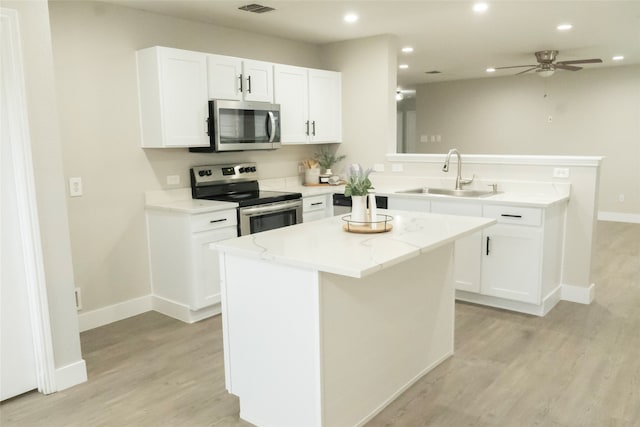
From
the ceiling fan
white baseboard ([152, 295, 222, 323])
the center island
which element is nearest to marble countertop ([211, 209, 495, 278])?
the center island

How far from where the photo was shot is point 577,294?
411cm

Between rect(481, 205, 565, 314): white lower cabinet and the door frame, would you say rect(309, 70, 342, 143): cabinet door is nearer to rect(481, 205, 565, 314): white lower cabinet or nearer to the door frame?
rect(481, 205, 565, 314): white lower cabinet

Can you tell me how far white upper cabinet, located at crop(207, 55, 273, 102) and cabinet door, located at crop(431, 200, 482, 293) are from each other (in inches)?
71.4

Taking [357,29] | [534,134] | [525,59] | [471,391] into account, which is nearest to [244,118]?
[357,29]

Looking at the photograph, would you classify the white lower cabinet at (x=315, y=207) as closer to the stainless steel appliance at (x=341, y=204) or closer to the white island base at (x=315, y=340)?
the stainless steel appliance at (x=341, y=204)

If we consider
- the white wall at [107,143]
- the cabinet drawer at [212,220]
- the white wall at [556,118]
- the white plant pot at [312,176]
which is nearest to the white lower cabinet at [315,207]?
the white plant pot at [312,176]

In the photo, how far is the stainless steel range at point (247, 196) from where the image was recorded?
13.1ft

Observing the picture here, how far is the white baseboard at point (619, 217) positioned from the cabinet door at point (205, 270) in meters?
6.71

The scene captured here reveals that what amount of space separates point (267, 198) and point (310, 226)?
1416 millimetres

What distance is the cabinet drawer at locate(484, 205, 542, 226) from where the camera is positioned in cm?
367

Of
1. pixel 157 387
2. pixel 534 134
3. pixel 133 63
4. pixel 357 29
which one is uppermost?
pixel 357 29

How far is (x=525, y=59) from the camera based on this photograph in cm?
696

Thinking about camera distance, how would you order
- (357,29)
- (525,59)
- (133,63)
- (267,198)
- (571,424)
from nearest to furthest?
1. (571,424)
2. (133,63)
3. (267,198)
4. (357,29)
5. (525,59)

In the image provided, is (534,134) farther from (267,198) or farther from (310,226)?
(310,226)
